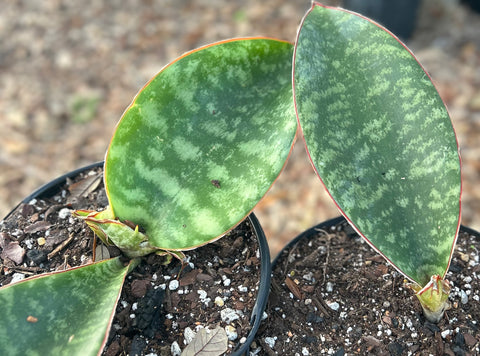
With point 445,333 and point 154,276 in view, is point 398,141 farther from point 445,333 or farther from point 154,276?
point 154,276

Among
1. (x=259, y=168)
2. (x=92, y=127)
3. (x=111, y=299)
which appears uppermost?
(x=259, y=168)

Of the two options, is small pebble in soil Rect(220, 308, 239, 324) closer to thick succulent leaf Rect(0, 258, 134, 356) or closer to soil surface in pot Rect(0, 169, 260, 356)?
soil surface in pot Rect(0, 169, 260, 356)

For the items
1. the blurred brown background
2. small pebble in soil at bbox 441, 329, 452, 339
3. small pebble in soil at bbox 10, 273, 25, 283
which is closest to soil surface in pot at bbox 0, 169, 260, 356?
small pebble in soil at bbox 10, 273, 25, 283

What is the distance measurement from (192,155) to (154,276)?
19 centimetres

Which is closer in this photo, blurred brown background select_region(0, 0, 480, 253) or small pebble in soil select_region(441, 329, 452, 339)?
small pebble in soil select_region(441, 329, 452, 339)

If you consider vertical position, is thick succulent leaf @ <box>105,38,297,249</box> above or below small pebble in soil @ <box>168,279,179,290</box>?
above

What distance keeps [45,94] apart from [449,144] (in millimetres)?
1681

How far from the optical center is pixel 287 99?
68 cm

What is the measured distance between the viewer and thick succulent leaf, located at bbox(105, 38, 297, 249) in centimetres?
67

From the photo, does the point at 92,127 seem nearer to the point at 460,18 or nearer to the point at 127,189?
the point at 127,189

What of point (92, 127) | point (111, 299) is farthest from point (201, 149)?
point (92, 127)

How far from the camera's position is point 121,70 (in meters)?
2.04

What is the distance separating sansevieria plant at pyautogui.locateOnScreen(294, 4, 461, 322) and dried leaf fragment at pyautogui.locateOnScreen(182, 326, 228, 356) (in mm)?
240

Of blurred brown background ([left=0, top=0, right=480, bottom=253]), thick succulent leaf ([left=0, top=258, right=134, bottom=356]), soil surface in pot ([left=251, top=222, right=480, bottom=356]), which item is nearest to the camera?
thick succulent leaf ([left=0, top=258, right=134, bottom=356])
